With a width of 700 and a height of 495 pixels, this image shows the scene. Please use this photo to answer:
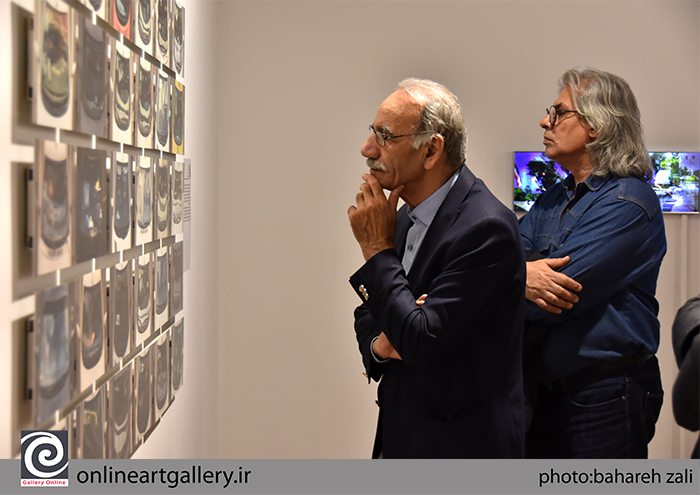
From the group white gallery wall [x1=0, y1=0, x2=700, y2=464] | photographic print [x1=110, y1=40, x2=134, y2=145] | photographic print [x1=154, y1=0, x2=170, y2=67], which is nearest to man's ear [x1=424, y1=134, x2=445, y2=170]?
photographic print [x1=110, y1=40, x2=134, y2=145]

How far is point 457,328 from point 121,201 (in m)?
0.97

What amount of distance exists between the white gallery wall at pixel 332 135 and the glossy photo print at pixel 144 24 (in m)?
1.64

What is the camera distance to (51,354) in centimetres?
122

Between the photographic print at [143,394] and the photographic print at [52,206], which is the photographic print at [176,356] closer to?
the photographic print at [143,394]

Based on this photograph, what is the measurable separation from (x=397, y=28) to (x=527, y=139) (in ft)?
3.45

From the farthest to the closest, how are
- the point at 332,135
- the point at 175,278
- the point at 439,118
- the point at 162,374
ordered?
1. the point at 332,135
2. the point at 175,278
3. the point at 162,374
4. the point at 439,118

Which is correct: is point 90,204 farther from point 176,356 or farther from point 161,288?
point 176,356

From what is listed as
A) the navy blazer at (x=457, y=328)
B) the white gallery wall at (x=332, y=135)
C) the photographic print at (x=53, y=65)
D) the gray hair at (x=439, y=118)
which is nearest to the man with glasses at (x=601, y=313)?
the navy blazer at (x=457, y=328)

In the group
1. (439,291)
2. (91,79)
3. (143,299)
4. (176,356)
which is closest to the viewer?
(91,79)

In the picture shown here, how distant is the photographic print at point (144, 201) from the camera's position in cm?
174

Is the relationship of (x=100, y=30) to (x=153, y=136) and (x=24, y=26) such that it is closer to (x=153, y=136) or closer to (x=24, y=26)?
(x=24, y=26)

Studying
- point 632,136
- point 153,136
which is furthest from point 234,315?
point 632,136

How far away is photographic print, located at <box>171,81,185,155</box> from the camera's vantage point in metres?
2.19

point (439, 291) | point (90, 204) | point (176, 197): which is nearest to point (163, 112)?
point (176, 197)
